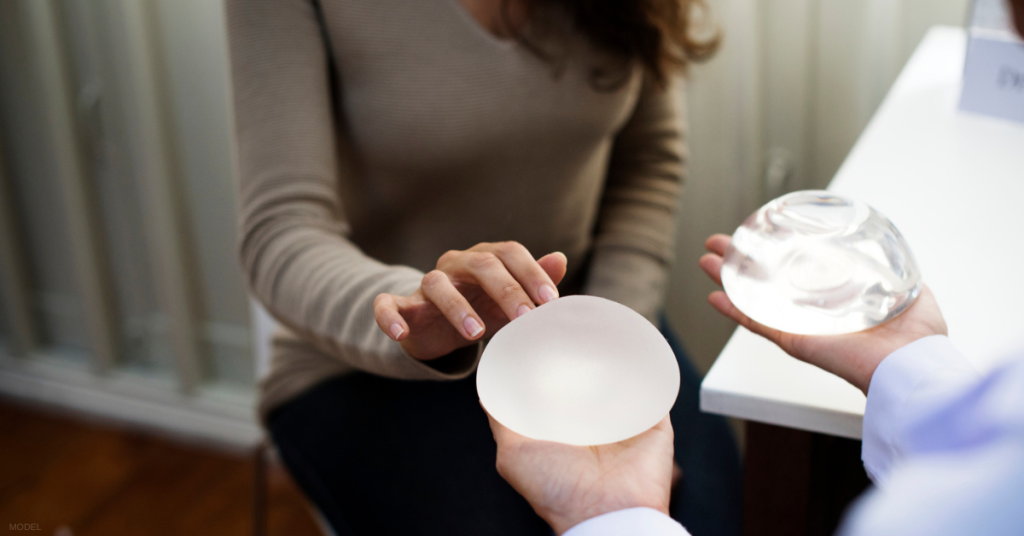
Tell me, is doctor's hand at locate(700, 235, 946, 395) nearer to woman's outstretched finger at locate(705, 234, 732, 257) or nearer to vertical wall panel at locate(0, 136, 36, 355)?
woman's outstretched finger at locate(705, 234, 732, 257)

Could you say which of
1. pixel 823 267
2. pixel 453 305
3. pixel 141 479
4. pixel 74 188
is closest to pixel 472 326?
pixel 453 305

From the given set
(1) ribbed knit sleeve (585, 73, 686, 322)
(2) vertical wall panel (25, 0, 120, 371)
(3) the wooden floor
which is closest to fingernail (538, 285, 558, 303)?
(1) ribbed knit sleeve (585, 73, 686, 322)

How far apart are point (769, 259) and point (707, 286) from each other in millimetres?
141

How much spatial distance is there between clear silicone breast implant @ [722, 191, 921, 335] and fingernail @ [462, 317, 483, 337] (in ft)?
0.49

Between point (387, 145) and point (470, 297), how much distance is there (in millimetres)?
236

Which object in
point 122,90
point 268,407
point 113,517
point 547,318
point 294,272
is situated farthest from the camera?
point 122,90

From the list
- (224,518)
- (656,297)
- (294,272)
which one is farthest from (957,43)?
(224,518)

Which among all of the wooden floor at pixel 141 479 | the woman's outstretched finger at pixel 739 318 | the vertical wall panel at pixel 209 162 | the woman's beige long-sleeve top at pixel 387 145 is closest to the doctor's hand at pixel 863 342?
the woman's outstretched finger at pixel 739 318

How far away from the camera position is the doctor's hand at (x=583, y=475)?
0.27 meters

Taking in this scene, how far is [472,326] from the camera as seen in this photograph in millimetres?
284

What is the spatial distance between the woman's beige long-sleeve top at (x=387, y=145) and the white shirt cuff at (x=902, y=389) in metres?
0.16

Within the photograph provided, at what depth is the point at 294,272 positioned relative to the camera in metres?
0.45

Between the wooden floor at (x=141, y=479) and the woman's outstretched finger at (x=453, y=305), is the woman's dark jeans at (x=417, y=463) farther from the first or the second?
the wooden floor at (x=141, y=479)

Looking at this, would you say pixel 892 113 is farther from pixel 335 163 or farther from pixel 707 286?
pixel 335 163
